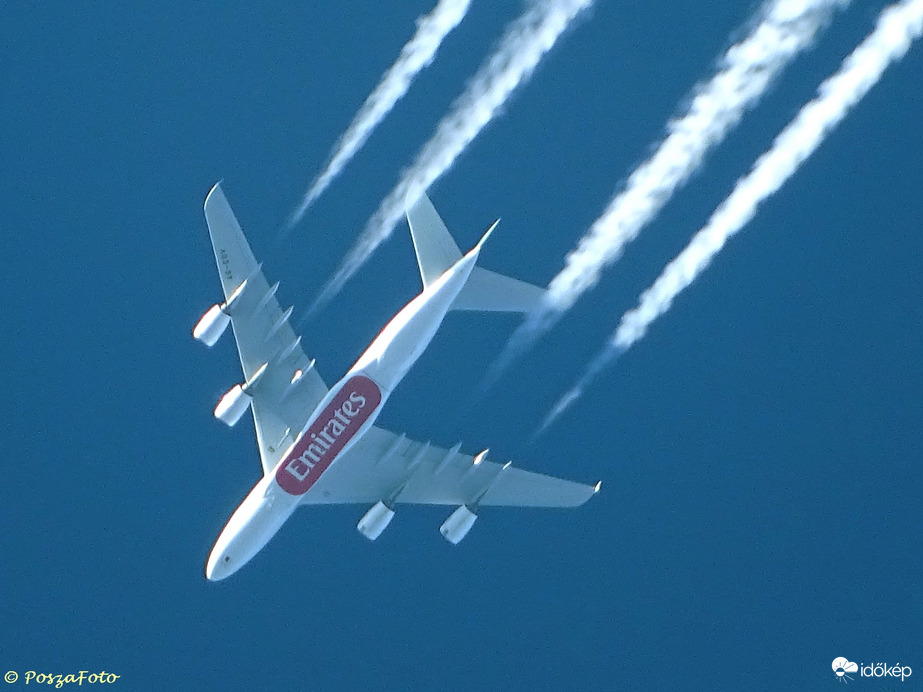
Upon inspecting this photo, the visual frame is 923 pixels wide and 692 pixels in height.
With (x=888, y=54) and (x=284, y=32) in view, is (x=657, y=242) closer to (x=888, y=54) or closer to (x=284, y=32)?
(x=888, y=54)

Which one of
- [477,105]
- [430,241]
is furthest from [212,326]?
[477,105]

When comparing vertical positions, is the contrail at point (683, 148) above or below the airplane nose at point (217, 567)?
above

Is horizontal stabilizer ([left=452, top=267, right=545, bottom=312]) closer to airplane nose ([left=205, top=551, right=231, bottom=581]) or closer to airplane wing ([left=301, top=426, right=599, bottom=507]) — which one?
airplane wing ([left=301, top=426, right=599, bottom=507])

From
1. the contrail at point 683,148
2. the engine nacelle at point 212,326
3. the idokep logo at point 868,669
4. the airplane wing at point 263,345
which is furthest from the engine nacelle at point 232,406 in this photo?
the idokep logo at point 868,669

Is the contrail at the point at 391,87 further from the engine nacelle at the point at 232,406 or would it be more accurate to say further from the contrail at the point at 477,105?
the engine nacelle at the point at 232,406

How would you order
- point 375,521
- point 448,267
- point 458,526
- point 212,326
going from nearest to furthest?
point 448,267 → point 212,326 → point 375,521 → point 458,526

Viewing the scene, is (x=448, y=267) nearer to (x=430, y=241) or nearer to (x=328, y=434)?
(x=430, y=241)
